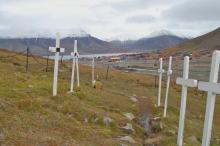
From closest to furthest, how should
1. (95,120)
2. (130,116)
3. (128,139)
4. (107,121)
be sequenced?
1. (128,139)
2. (95,120)
3. (107,121)
4. (130,116)

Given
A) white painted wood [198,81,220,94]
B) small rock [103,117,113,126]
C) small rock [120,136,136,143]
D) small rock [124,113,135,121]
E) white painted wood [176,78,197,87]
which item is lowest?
small rock [124,113,135,121]

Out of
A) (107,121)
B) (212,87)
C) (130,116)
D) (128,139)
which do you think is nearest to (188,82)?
(212,87)

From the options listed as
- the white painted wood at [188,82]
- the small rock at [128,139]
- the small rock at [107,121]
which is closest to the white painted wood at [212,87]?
the white painted wood at [188,82]

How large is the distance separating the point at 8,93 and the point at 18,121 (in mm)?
5361

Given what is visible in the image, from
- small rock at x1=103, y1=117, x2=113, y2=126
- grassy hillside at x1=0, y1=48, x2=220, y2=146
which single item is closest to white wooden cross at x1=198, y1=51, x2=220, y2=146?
grassy hillside at x1=0, y1=48, x2=220, y2=146

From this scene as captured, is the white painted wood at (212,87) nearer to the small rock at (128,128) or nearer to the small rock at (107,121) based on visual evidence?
the small rock at (128,128)

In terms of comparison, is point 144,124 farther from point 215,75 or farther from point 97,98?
point 215,75

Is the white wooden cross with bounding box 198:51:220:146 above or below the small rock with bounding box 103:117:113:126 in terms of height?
above

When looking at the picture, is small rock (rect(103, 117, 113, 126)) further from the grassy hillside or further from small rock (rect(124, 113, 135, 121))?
small rock (rect(124, 113, 135, 121))

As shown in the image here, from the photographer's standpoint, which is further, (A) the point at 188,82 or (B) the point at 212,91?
(A) the point at 188,82

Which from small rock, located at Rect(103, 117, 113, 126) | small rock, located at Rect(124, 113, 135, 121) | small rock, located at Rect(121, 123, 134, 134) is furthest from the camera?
small rock, located at Rect(124, 113, 135, 121)

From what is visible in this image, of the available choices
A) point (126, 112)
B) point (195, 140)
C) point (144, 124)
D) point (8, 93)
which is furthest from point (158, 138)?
point (8, 93)

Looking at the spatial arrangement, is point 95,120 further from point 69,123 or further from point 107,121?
point 69,123

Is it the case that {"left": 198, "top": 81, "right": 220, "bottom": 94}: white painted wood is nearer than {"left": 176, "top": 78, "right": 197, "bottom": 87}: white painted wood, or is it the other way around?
{"left": 198, "top": 81, "right": 220, "bottom": 94}: white painted wood
